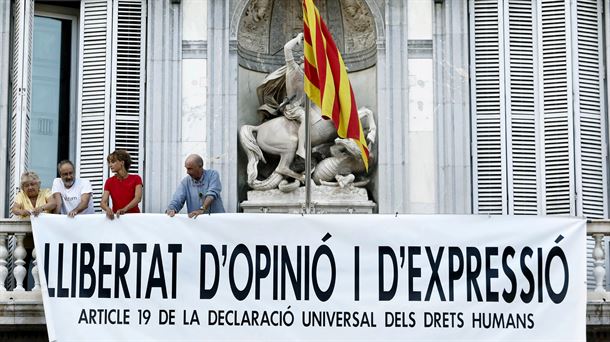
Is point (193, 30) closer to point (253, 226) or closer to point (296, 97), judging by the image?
point (296, 97)

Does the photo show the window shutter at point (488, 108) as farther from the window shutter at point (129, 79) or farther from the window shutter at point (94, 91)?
the window shutter at point (94, 91)

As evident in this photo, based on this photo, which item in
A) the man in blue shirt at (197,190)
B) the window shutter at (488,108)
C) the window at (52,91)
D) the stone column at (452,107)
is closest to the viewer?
the man in blue shirt at (197,190)

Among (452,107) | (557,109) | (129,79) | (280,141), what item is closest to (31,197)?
(129,79)

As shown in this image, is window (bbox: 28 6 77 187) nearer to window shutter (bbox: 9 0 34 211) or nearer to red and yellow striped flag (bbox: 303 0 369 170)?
window shutter (bbox: 9 0 34 211)

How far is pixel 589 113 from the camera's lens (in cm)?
2178

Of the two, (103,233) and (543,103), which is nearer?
(103,233)

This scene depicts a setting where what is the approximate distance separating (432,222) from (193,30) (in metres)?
4.29

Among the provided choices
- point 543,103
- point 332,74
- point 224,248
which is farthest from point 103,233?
point 543,103

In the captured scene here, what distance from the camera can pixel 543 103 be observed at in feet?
71.4

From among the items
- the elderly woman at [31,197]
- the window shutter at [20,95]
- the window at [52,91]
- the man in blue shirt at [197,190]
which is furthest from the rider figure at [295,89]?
the elderly woman at [31,197]

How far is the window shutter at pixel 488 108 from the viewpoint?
21.6m

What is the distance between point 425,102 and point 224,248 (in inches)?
144

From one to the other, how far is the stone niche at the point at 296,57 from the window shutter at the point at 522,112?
1607mm

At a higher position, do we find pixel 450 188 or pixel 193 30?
pixel 193 30
